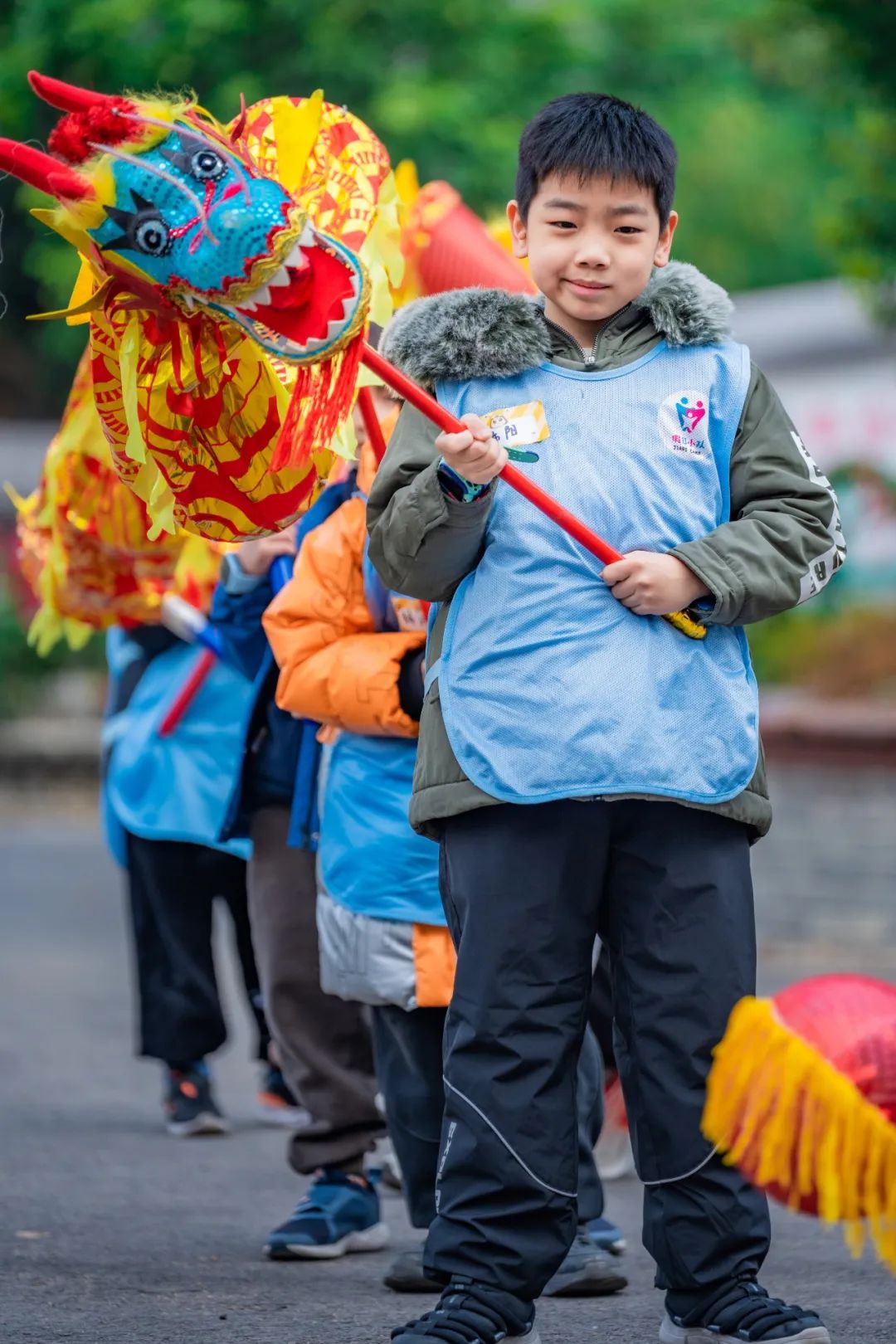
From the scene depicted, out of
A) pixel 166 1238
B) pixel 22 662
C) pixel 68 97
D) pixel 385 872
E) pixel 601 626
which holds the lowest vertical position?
pixel 166 1238

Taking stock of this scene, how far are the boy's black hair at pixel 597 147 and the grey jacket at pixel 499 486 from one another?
0.16 m

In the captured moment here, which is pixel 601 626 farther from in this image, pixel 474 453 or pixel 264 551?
pixel 264 551

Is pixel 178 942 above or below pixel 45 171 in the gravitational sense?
below

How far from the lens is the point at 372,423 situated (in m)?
3.61

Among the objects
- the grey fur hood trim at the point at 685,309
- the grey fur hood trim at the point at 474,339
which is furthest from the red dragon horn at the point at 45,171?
the grey fur hood trim at the point at 685,309

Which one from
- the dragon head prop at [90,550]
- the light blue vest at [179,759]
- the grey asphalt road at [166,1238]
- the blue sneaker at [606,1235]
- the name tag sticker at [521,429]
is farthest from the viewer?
the light blue vest at [179,759]

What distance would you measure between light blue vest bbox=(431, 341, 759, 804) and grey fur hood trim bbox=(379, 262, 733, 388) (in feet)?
0.09

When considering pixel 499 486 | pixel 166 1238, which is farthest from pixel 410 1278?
pixel 499 486

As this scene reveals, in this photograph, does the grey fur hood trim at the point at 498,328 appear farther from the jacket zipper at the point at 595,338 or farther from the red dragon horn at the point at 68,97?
the red dragon horn at the point at 68,97

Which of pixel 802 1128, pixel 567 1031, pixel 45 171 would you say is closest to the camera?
pixel 802 1128

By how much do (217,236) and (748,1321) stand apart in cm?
161

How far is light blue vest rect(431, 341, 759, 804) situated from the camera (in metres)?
2.89

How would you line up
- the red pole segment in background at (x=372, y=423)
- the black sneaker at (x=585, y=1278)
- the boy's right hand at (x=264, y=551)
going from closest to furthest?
the black sneaker at (x=585, y=1278), the red pole segment in background at (x=372, y=423), the boy's right hand at (x=264, y=551)

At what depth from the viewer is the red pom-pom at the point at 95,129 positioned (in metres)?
2.74
